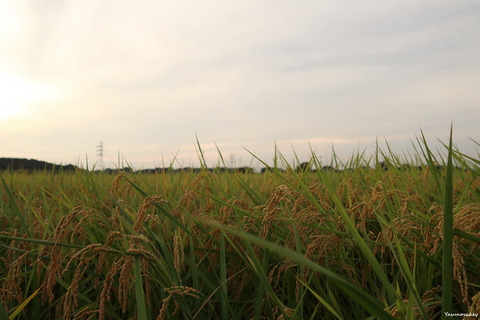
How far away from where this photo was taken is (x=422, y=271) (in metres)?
1.79

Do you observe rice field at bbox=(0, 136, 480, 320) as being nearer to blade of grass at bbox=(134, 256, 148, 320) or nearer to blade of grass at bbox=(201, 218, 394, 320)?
blade of grass at bbox=(134, 256, 148, 320)

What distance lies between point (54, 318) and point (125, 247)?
0.75m

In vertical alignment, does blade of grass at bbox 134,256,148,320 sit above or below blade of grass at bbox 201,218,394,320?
below

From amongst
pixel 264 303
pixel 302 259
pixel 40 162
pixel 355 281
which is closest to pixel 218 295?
pixel 264 303

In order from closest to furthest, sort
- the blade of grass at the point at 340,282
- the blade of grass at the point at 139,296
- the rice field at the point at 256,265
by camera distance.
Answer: the blade of grass at the point at 340,282 < the blade of grass at the point at 139,296 < the rice field at the point at 256,265

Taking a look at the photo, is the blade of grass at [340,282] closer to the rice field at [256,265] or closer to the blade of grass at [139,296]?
the rice field at [256,265]

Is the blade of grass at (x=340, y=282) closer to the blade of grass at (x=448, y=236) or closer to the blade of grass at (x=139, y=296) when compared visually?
the blade of grass at (x=448, y=236)

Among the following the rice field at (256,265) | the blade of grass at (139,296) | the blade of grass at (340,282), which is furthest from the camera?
the rice field at (256,265)

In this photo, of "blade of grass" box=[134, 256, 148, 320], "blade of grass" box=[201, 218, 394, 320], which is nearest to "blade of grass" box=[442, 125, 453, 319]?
"blade of grass" box=[201, 218, 394, 320]

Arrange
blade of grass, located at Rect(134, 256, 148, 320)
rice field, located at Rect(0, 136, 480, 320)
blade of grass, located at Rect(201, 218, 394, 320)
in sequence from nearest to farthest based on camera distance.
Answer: blade of grass, located at Rect(201, 218, 394, 320)
blade of grass, located at Rect(134, 256, 148, 320)
rice field, located at Rect(0, 136, 480, 320)

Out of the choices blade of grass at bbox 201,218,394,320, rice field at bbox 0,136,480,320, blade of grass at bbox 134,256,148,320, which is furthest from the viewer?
rice field at bbox 0,136,480,320

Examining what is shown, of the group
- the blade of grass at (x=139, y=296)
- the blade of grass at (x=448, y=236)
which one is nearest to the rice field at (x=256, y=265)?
the blade of grass at (x=139, y=296)

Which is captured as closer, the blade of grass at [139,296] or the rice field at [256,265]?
the blade of grass at [139,296]

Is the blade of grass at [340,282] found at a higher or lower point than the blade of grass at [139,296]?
higher
